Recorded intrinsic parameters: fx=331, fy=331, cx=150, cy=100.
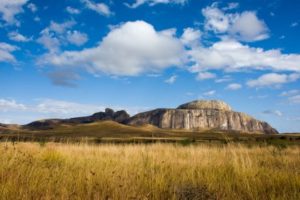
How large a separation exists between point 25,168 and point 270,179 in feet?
14.8

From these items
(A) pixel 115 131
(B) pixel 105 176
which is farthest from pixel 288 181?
(A) pixel 115 131

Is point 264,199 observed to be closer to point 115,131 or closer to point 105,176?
point 105,176

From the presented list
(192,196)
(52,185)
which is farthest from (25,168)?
(192,196)

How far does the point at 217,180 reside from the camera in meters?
6.32

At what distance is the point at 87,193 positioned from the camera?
15.6 ft

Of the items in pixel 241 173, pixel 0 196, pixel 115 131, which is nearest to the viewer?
pixel 0 196

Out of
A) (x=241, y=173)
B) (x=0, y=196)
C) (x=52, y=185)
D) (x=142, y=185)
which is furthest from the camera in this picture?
(x=241, y=173)

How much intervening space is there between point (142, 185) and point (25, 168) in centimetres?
226

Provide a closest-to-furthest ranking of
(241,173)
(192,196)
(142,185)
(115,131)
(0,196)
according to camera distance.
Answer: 1. (0,196)
2. (192,196)
3. (142,185)
4. (241,173)
5. (115,131)

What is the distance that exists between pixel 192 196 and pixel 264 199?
107cm

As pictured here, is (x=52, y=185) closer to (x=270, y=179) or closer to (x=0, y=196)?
(x=0, y=196)

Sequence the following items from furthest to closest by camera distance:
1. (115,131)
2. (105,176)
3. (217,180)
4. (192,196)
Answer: (115,131) < (217,180) < (105,176) < (192,196)

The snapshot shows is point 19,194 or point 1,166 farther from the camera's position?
point 1,166

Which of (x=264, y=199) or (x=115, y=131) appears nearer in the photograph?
(x=264, y=199)
